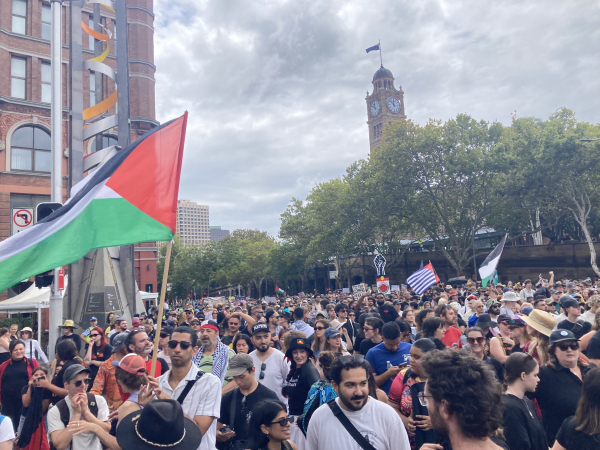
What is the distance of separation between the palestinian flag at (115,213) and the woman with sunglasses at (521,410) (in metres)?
3.16

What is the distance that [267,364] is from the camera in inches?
212

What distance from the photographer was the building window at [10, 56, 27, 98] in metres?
26.9

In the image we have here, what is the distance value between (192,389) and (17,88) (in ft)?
97.3

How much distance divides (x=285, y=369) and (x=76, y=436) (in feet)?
7.23

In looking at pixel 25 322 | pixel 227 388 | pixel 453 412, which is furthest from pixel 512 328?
pixel 25 322

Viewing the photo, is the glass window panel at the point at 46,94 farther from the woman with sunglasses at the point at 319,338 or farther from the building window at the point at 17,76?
the woman with sunglasses at the point at 319,338

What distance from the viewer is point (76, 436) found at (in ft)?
13.0

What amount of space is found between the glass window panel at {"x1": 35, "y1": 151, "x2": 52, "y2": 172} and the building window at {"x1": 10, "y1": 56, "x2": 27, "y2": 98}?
3.51m

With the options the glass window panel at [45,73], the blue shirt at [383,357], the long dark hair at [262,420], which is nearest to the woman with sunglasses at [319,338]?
the blue shirt at [383,357]

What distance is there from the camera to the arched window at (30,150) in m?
26.5

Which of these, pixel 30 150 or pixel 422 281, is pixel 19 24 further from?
pixel 422 281

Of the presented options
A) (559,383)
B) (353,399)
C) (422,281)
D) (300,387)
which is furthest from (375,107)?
(353,399)

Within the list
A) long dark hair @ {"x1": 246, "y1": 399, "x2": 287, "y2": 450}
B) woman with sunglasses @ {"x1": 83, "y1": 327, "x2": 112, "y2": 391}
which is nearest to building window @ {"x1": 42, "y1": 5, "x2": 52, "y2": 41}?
woman with sunglasses @ {"x1": 83, "y1": 327, "x2": 112, "y2": 391}

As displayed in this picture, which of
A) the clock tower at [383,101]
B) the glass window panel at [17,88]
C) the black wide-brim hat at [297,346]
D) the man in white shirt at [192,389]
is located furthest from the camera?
the clock tower at [383,101]
